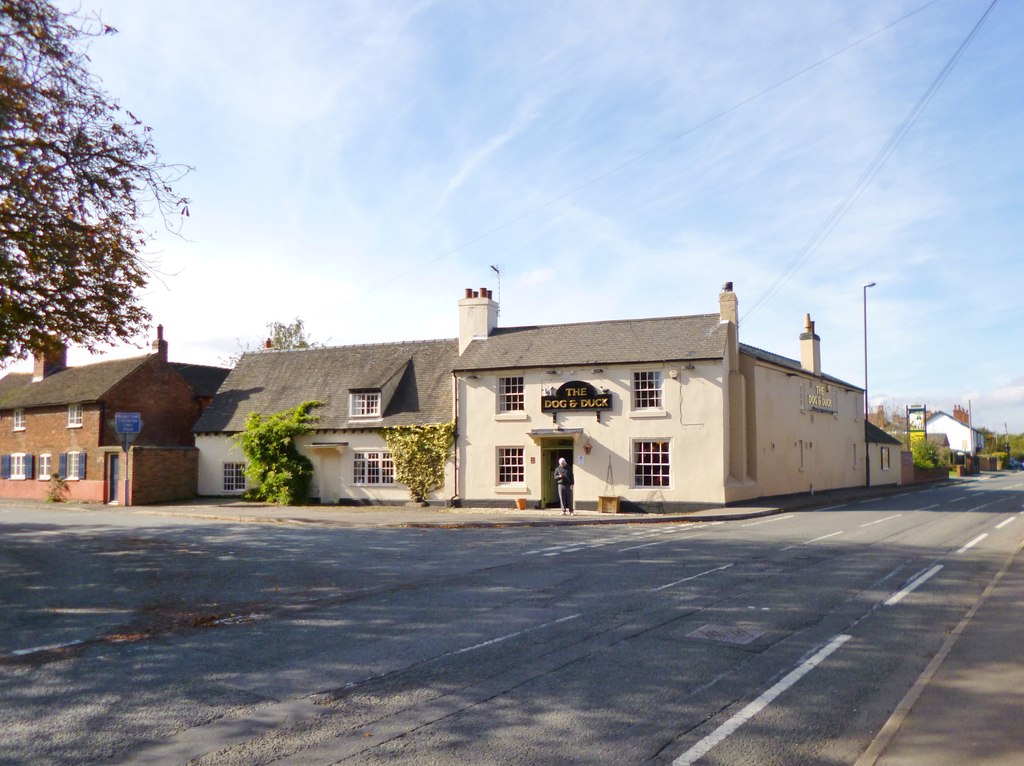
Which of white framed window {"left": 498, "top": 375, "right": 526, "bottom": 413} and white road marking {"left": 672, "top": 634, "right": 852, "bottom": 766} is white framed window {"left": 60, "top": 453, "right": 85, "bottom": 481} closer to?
white framed window {"left": 498, "top": 375, "right": 526, "bottom": 413}

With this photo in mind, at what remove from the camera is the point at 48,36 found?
41.0 ft

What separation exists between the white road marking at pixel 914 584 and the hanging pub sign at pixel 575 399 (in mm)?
15491

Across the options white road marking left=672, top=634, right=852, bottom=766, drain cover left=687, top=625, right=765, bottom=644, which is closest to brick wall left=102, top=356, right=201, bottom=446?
drain cover left=687, top=625, right=765, bottom=644

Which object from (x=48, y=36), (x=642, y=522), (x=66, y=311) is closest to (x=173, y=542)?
(x=66, y=311)

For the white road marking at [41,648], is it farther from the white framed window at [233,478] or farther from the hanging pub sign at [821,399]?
the hanging pub sign at [821,399]

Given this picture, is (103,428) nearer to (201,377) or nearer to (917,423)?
(201,377)

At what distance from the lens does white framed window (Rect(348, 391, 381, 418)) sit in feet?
106

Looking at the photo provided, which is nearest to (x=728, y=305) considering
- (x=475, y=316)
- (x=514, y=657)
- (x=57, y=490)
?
(x=475, y=316)

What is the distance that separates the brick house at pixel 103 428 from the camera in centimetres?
3416

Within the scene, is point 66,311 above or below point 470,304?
below

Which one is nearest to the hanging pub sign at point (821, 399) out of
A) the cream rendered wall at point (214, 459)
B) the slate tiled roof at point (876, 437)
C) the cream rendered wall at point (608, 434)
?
the slate tiled roof at point (876, 437)

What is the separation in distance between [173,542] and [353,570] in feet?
20.8

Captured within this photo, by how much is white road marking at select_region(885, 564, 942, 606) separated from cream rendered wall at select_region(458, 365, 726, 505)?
541 inches

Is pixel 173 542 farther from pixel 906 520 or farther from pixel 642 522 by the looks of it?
pixel 906 520
